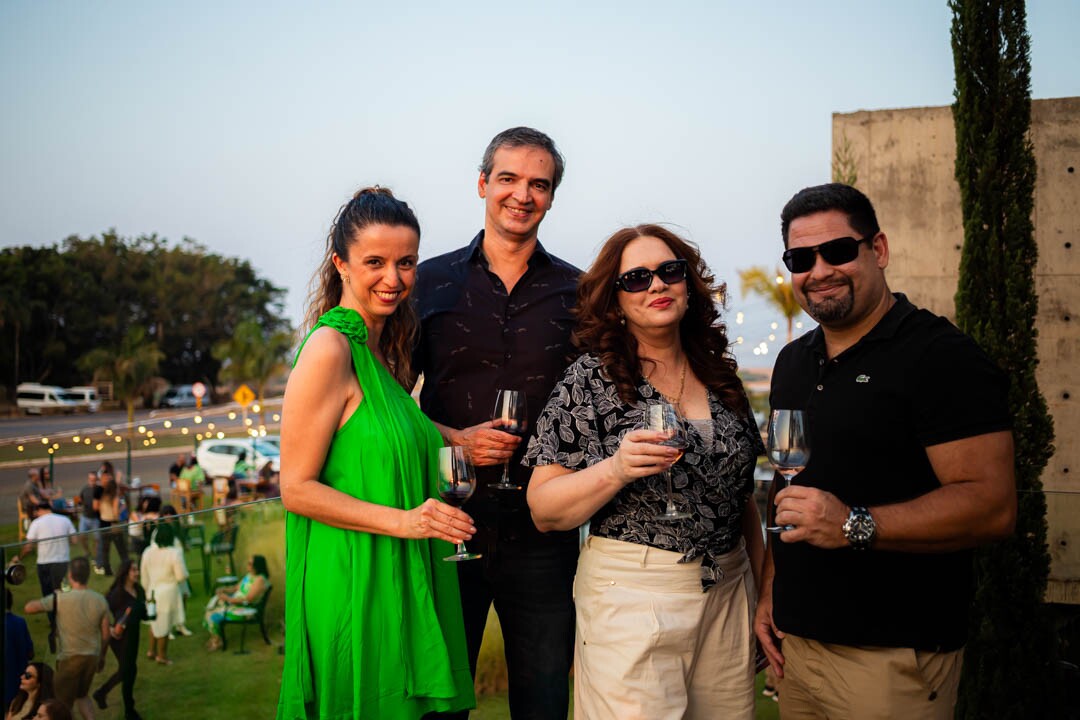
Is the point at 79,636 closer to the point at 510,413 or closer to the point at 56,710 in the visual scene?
the point at 56,710

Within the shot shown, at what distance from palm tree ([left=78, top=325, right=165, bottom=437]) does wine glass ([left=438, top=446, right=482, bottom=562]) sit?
48.8 metres

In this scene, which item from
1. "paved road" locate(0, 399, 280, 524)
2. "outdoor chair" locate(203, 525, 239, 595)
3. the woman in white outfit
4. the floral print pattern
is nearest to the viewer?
the floral print pattern

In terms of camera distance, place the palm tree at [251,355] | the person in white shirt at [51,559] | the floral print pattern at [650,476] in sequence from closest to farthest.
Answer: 1. the floral print pattern at [650,476]
2. the person in white shirt at [51,559]
3. the palm tree at [251,355]

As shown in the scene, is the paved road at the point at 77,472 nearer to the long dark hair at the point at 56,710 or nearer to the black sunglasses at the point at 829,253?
the long dark hair at the point at 56,710

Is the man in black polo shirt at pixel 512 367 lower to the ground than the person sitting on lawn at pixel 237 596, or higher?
higher

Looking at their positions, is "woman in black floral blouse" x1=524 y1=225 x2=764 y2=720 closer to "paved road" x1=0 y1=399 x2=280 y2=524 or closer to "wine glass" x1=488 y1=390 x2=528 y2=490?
"wine glass" x1=488 y1=390 x2=528 y2=490

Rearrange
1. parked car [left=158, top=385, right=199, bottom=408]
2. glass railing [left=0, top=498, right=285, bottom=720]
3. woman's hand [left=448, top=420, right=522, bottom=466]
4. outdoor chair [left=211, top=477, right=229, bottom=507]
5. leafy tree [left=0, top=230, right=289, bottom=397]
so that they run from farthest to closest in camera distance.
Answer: parked car [left=158, top=385, right=199, bottom=408] < leafy tree [left=0, top=230, right=289, bottom=397] < outdoor chair [left=211, top=477, right=229, bottom=507] < glass railing [left=0, top=498, right=285, bottom=720] < woman's hand [left=448, top=420, right=522, bottom=466]

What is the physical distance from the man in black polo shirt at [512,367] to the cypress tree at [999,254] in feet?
8.79

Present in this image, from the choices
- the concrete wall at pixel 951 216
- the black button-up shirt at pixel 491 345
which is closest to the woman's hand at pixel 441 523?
the black button-up shirt at pixel 491 345

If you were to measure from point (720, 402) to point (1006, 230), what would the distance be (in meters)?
3.70

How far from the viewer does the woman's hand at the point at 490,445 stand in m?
3.02

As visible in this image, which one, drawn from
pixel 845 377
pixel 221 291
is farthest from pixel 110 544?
pixel 221 291

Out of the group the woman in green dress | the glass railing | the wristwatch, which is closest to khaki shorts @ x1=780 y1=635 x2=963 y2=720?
the wristwatch

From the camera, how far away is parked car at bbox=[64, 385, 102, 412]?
5359 cm
